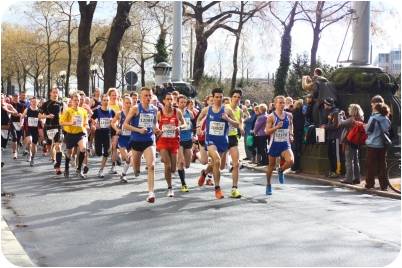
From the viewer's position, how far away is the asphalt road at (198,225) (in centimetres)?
734

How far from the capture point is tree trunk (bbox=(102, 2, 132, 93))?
28.8m

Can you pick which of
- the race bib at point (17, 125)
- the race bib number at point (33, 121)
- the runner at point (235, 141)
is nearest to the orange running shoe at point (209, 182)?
the runner at point (235, 141)

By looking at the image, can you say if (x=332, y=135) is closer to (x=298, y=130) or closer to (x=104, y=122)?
(x=298, y=130)

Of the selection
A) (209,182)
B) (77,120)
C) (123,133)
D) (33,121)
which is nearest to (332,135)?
(209,182)

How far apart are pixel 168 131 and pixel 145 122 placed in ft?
1.38

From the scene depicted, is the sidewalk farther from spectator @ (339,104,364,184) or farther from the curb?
spectator @ (339,104,364,184)

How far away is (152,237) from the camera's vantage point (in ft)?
27.5

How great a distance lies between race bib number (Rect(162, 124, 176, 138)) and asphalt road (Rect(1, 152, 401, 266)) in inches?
42.2

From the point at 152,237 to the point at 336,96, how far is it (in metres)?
10.2

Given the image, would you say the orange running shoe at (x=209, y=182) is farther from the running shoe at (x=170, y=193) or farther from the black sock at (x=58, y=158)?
the black sock at (x=58, y=158)

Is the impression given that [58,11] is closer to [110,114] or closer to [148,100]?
[110,114]

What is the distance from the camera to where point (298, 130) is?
664 inches

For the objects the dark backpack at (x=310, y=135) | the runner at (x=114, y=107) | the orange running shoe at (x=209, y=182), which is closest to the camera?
the orange running shoe at (x=209, y=182)

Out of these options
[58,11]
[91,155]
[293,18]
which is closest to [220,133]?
[91,155]
